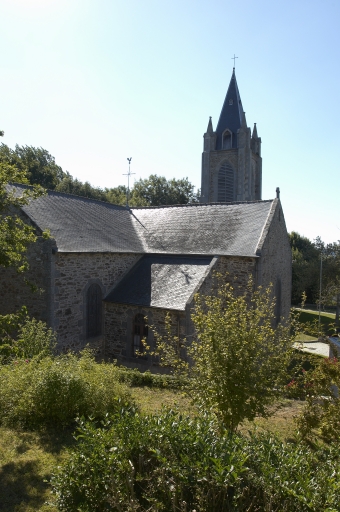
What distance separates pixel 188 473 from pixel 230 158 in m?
30.4

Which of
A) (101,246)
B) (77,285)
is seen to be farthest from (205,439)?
(101,246)

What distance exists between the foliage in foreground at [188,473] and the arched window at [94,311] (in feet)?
33.8

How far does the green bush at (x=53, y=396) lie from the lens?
771cm

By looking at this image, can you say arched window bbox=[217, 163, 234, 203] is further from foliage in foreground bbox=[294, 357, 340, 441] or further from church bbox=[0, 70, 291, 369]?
foliage in foreground bbox=[294, 357, 340, 441]

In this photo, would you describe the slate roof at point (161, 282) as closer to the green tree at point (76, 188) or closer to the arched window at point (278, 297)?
the arched window at point (278, 297)

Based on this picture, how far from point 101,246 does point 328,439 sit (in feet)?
37.0

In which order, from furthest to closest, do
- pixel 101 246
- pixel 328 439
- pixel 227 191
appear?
pixel 227 191, pixel 101 246, pixel 328 439

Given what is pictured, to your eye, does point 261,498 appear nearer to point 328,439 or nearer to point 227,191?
point 328,439

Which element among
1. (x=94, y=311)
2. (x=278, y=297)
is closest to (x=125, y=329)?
(x=94, y=311)

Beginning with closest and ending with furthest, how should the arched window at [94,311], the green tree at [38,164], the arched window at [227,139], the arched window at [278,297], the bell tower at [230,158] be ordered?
the arched window at [94,311]
the arched window at [278,297]
the bell tower at [230,158]
the arched window at [227,139]
the green tree at [38,164]

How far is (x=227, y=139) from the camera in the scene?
33.3m

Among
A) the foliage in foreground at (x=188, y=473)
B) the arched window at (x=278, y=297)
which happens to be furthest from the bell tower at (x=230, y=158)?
the foliage in foreground at (x=188, y=473)

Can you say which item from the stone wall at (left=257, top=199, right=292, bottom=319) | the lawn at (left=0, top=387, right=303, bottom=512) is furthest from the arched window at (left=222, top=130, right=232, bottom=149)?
the lawn at (left=0, top=387, right=303, bottom=512)

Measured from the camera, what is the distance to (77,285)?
14.7 meters
